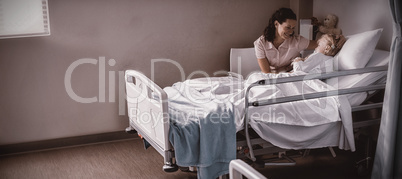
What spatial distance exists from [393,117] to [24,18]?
2858mm

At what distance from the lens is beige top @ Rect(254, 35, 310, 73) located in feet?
12.1

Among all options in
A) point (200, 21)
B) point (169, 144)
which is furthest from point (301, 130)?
point (200, 21)

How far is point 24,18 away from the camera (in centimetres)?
371

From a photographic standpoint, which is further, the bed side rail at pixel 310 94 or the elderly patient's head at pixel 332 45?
the elderly patient's head at pixel 332 45

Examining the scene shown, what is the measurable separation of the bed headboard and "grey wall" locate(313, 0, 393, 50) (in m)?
0.71

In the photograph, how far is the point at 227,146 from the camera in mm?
2727

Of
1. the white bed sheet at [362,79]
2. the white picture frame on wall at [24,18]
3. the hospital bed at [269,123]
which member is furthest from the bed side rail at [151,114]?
the white bed sheet at [362,79]

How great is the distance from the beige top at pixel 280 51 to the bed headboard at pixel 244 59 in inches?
12.9

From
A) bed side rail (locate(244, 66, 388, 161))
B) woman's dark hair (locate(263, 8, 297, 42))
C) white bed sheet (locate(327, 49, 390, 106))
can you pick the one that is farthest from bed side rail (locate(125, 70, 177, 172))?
white bed sheet (locate(327, 49, 390, 106))

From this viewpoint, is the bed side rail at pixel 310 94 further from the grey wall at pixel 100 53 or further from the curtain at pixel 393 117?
the grey wall at pixel 100 53

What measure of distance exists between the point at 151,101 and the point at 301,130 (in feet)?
3.15

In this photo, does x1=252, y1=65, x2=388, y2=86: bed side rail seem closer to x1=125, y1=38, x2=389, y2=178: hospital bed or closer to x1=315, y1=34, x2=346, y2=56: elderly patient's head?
x1=125, y1=38, x2=389, y2=178: hospital bed

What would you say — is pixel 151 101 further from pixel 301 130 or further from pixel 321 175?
pixel 321 175

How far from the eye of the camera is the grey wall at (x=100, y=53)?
3705mm
